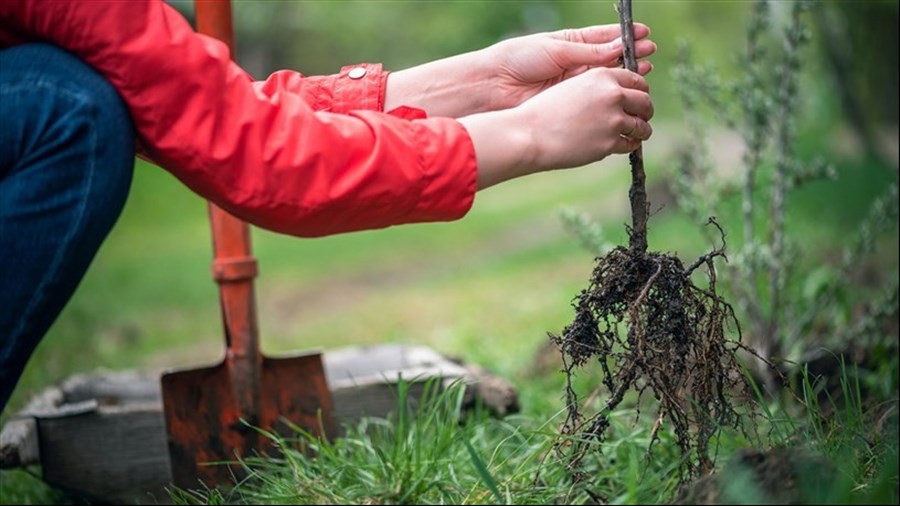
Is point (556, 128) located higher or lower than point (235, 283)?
higher

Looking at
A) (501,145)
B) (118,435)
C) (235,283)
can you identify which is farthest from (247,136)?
(118,435)

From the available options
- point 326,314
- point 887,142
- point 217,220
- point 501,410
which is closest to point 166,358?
point 326,314

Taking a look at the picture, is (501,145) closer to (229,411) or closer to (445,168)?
(445,168)

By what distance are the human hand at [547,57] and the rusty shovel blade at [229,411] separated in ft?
3.66

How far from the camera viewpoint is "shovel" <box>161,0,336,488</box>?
2.79 metres

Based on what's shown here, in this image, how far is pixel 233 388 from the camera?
288cm

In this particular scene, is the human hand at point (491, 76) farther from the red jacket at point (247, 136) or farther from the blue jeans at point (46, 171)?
the blue jeans at point (46, 171)

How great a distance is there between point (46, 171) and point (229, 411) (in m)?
1.44

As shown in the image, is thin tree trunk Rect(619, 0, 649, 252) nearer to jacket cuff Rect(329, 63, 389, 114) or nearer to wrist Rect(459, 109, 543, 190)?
wrist Rect(459, 109, 543, 190)

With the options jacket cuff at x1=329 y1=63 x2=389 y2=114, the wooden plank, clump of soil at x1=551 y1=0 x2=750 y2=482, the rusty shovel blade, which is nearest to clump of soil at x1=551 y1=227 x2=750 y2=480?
clump of soil at x1=551 y1=0 x2=750 y2=482

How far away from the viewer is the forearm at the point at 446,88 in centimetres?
214

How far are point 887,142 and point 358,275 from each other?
7019 mm

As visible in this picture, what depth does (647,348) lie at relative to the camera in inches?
70.1

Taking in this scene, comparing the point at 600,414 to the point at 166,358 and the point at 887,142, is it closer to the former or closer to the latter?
the point at 166,358
